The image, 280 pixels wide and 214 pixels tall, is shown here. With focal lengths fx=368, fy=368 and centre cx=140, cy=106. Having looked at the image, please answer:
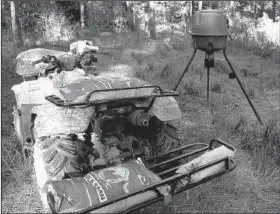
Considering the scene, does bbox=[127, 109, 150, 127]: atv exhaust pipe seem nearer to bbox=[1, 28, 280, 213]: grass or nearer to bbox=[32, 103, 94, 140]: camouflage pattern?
bbox=[32, 103, 94, 140]: camouflage pattern

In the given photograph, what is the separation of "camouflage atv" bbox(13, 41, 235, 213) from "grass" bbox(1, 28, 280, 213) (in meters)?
0.38

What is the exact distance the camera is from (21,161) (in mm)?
3633

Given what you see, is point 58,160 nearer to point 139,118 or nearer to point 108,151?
point 108,151

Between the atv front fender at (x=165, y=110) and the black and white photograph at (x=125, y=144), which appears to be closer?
the black and white photograph at (x=125, y=144)

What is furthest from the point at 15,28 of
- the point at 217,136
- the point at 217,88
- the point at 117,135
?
the point at 117,135

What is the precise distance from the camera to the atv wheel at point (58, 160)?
106 inches

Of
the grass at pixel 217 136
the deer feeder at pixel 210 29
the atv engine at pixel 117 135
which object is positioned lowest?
the grass at pixel 217 136

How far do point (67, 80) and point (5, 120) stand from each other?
205 centimetres

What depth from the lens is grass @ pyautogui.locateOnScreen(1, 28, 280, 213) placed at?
10.3 feet

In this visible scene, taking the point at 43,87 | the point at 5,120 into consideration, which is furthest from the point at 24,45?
the point at 43,87

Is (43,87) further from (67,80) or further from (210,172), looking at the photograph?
(210,172)

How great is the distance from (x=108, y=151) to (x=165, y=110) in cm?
59

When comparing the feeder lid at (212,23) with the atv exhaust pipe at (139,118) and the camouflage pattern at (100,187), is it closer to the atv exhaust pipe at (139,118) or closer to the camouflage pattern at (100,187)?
the atv exhaust pipe at (139,118)

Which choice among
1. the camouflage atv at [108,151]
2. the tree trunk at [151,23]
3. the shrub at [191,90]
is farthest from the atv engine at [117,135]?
the tree trunk at [151,23]
